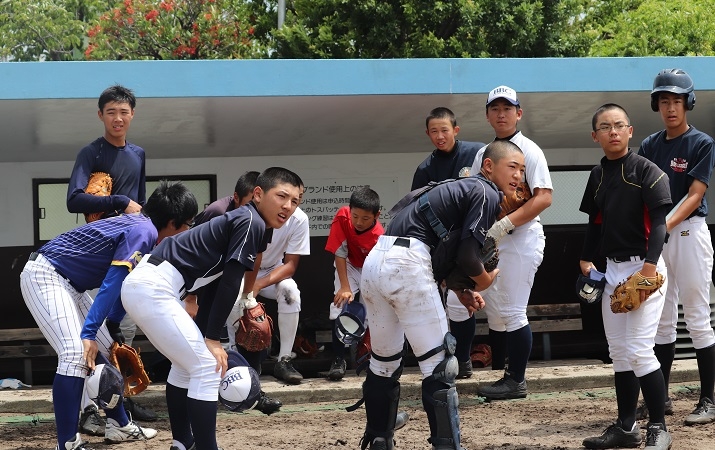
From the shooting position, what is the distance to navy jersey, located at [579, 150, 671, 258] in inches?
199

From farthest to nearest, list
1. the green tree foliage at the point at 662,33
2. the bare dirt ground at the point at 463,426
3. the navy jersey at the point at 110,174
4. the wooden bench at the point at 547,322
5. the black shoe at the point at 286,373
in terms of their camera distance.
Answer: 1. the green tree foliage at the point at 662,33
2. the wooden bench at the point at 547,322
3. the black shoe at the point at 286,373
4. the navy jersey at the point at 110,174
5. the bare dirt ground at the point at 463,426

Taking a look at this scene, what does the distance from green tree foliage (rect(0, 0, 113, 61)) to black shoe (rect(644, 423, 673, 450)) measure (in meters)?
26.0

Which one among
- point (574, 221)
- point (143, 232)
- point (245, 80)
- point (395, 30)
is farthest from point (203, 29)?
point (143, 232)

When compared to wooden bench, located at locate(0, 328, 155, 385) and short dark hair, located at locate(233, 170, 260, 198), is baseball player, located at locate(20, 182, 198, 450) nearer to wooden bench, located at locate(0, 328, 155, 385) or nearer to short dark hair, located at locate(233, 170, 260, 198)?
short dark hair, located at locate(233, 170, 260, 198)

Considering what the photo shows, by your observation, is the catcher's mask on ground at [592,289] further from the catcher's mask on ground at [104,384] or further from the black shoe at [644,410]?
the catcher's mask on ground at [104,384]

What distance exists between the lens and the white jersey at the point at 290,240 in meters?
7.34

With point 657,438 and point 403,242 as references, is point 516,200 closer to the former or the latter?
point 403,242

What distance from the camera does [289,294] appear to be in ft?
24.1

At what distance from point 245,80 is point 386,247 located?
2.75 metres

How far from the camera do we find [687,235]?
5.68 m

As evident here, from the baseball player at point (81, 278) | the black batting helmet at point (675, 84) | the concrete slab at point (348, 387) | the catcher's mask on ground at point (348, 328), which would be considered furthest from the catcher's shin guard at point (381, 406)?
the black batting helmet at point (675, 84)

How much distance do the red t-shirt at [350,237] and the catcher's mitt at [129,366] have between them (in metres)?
2.26

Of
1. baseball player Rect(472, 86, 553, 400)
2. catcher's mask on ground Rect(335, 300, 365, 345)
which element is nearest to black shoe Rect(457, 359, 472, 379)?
baseball player Rect(472, 86, 553, 400)

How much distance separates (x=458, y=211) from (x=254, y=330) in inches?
79.2
